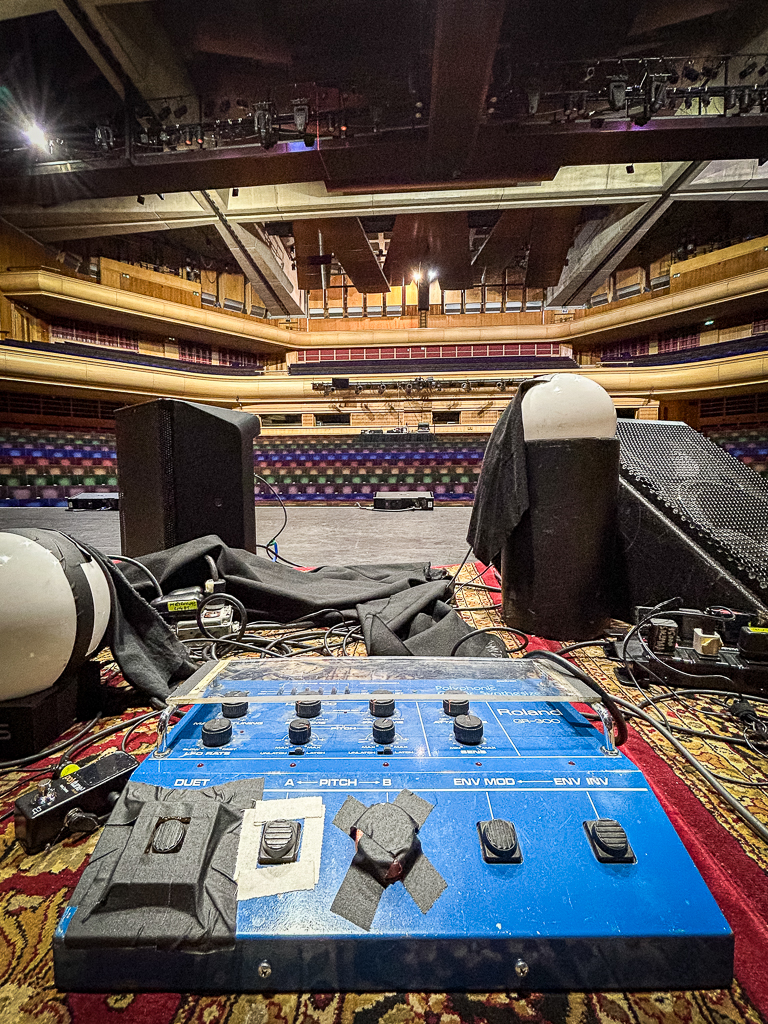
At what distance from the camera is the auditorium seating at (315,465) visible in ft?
29.6

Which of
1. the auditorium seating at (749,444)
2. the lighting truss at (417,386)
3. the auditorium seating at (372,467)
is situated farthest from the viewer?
the lighting truss at (417,386)

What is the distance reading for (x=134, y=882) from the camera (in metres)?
0.51

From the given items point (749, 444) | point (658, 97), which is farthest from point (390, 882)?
point (749, 444)

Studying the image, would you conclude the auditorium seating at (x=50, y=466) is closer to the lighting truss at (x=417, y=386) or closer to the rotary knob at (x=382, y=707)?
the lighting truss at (x=417, y=386)

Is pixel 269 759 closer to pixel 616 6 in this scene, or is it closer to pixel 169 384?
pixel 616 6

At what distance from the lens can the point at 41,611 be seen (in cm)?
103

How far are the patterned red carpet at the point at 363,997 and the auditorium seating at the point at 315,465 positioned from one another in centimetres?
871

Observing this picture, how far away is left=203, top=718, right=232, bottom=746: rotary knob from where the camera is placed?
0.74 meters

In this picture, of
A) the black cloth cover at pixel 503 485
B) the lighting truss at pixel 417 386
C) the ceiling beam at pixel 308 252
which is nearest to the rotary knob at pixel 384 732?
the black cloth cover at pixel 503 485

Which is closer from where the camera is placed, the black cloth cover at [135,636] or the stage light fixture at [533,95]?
the black cloth cover at [135,636]

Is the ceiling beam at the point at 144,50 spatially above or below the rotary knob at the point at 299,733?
above

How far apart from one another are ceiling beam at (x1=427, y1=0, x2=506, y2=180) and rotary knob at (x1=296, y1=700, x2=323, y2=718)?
5.77 meters

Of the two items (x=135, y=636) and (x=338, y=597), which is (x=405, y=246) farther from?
(x=135, y=636)

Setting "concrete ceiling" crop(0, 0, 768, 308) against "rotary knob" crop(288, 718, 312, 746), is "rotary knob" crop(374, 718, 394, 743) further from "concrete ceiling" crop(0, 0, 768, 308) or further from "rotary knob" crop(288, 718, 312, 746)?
"concrete ceiling" crop(0, 0, 768, 308)
